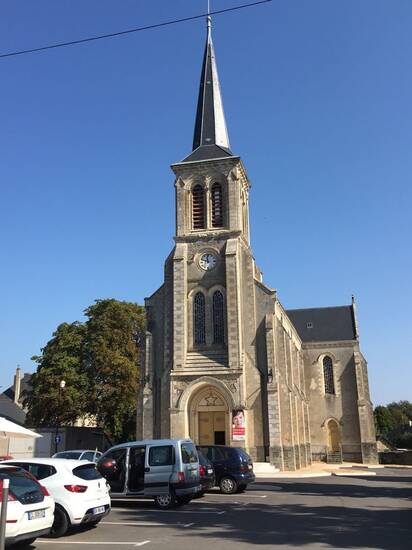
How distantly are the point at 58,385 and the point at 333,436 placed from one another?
26.2 meters

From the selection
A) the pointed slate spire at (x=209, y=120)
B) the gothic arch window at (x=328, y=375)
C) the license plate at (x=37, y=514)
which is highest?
the pointed slate spire at (x=209, y=120)

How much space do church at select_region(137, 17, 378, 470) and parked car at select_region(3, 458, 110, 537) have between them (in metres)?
20.2

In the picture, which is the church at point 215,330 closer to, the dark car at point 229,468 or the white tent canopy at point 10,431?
the dark car at point 229,468

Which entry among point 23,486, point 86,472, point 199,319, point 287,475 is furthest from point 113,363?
point 23,486

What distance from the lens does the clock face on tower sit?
3450 centimetres

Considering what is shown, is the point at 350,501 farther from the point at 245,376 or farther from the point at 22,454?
the point at 22,454

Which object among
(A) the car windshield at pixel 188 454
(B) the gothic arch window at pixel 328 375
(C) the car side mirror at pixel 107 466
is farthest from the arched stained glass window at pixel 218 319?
(B) the gothic arch window at pixel 328 375

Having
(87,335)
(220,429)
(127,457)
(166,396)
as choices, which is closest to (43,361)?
(87,335)

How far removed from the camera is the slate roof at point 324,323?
52.9 metres

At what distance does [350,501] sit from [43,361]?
27.7 m

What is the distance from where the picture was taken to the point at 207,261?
34.7m

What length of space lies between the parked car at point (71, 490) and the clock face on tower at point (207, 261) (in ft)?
77.8

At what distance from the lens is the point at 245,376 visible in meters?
31.7

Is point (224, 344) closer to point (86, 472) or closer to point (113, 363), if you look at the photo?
point (113, 363)
